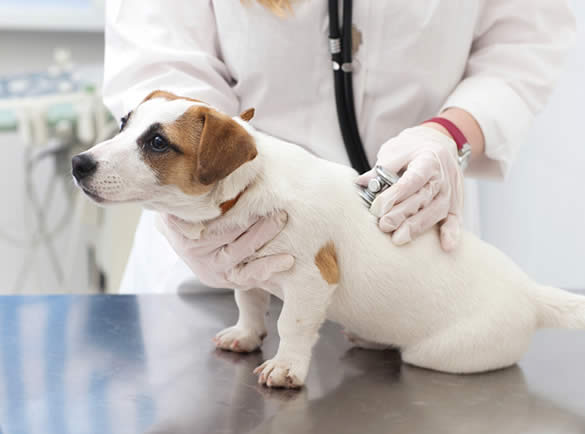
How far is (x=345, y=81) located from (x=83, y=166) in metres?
0.56

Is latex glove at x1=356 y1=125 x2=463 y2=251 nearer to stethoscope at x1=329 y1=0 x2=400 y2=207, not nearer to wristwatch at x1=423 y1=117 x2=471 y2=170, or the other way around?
wristwatch at x1=423 y1=117 x2=471 y2=170

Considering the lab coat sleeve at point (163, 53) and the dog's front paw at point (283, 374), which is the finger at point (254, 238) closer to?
the dog's front paw at point (283, 374)

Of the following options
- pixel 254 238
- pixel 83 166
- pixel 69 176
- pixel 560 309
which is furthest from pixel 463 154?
pixel 69 176

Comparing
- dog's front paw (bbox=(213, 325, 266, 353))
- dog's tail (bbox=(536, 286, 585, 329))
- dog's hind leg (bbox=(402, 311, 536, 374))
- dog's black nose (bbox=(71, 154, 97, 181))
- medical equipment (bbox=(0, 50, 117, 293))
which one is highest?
dog's black nose (bbox=(71, 154, 97, 181))

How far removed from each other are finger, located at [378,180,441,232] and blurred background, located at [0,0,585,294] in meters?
0.92

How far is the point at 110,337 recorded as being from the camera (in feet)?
3.12

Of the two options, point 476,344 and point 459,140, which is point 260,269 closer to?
point 476,344

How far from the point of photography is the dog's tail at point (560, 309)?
835 mm

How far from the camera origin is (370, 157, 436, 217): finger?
0.83 meters

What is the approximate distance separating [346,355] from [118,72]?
0.61 meters

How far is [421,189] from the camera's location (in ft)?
2.89

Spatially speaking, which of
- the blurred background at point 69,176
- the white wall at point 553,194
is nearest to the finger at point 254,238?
the blurred background at point 69,176

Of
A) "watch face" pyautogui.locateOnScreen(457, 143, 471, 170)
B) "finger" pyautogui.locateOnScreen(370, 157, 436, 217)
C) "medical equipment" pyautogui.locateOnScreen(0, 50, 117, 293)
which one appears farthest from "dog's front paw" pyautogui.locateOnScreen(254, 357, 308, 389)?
"medical equipment" pyautogui.locateOnScreen(0, 50, 117, 293)

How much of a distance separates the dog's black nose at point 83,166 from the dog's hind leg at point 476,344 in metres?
0.45
